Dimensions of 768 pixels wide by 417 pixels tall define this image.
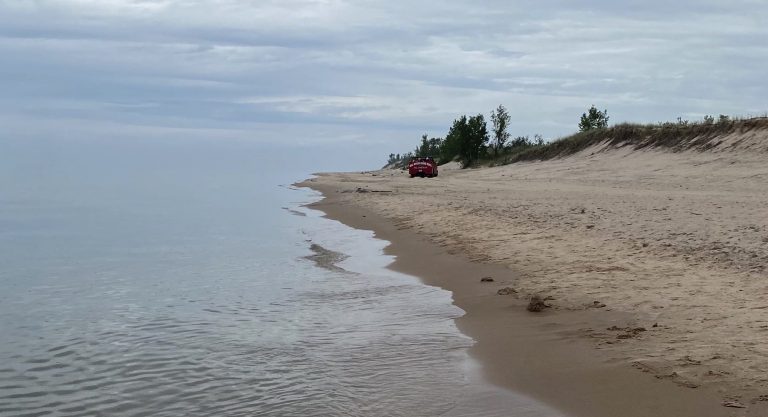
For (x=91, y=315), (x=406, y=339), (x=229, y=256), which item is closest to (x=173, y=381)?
(x=406, y=339)

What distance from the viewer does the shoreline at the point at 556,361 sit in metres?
4.99

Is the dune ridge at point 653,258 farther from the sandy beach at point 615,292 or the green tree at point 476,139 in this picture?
the green tree at point 476,139

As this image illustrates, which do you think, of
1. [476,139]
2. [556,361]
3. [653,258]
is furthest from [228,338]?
[476,139]

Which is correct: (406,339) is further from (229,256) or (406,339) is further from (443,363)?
(229,256)

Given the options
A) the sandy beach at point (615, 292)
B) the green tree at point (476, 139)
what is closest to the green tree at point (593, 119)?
the green tree at point (476, 139)

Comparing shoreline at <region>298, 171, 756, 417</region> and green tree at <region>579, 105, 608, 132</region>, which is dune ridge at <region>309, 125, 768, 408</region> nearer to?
shoreline at <region>298, 171, 756, 417</region>

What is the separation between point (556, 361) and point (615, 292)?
2635mm

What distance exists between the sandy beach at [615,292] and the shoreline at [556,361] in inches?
0.6

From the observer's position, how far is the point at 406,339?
7.42 meters

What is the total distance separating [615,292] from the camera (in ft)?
27.8

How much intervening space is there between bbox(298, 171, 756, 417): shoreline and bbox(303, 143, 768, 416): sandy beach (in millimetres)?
16

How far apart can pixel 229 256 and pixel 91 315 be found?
5912 millimetres

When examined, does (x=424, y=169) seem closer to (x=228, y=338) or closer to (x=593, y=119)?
(x=593, y=119)

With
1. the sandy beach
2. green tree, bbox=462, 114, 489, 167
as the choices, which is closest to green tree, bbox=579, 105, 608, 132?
green tree, bbox=462, 114, 489, 167
